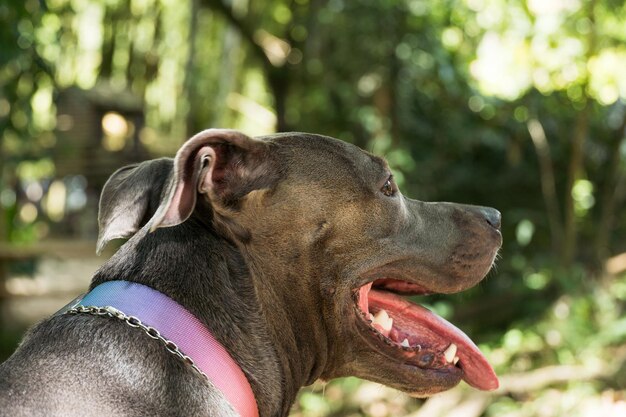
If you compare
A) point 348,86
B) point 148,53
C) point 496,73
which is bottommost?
point 148,53

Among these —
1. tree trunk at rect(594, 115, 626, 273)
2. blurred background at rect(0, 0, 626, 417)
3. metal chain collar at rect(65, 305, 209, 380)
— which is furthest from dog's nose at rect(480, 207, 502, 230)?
tree trunk at rect(594, 115, 626, 273)

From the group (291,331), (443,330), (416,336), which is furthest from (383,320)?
(291,331)

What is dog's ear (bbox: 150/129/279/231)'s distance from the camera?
2537mm

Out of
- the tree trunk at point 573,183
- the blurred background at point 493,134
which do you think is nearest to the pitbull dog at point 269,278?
the blurred background at point 493,134

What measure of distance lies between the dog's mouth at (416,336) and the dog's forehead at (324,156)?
0.44m

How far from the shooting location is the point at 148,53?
26.1 metres

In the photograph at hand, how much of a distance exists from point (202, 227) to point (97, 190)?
14.5m

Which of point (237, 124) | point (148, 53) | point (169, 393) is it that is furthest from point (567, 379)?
point (148, 53)

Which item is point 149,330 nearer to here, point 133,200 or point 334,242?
point 133,200

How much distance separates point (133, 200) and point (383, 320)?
104 centimetres

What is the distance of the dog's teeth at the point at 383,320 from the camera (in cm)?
333

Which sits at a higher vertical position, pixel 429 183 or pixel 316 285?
pixel 316 285

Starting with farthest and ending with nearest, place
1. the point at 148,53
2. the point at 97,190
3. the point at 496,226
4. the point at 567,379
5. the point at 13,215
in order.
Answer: the point at 148,53 < the point at 97,190 < the point at 13,215 < the point at 567,379 < the point at 496,226

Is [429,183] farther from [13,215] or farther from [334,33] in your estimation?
[13,215]
